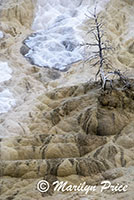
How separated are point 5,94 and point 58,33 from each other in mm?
6590

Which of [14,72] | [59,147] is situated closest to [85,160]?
[59,147]

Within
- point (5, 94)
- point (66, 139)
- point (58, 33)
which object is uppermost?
point (58, 33)

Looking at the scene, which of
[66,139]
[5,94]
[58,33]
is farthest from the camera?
[58,33]

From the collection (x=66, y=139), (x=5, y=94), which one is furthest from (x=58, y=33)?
(x=66, y=139)

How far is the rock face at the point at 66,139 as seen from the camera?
210 inches

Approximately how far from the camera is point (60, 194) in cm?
489

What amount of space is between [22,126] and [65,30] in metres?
9.33

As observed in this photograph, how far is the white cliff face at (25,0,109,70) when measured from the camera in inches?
569

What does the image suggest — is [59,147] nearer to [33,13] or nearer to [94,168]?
[94,168]

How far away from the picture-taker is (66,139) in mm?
6797

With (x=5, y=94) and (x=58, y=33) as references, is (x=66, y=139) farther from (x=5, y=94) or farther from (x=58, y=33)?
(x=58, y=33)

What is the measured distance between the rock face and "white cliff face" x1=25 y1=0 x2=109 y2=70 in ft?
7.21

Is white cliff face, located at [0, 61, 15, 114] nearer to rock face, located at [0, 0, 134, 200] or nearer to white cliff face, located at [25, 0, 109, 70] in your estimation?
rock face, located at [0, 0, 134, 200]

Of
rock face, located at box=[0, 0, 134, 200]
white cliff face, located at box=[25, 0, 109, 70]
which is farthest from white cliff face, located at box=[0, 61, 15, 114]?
white cliff face, located at box=[25, 0, 109, 70]
